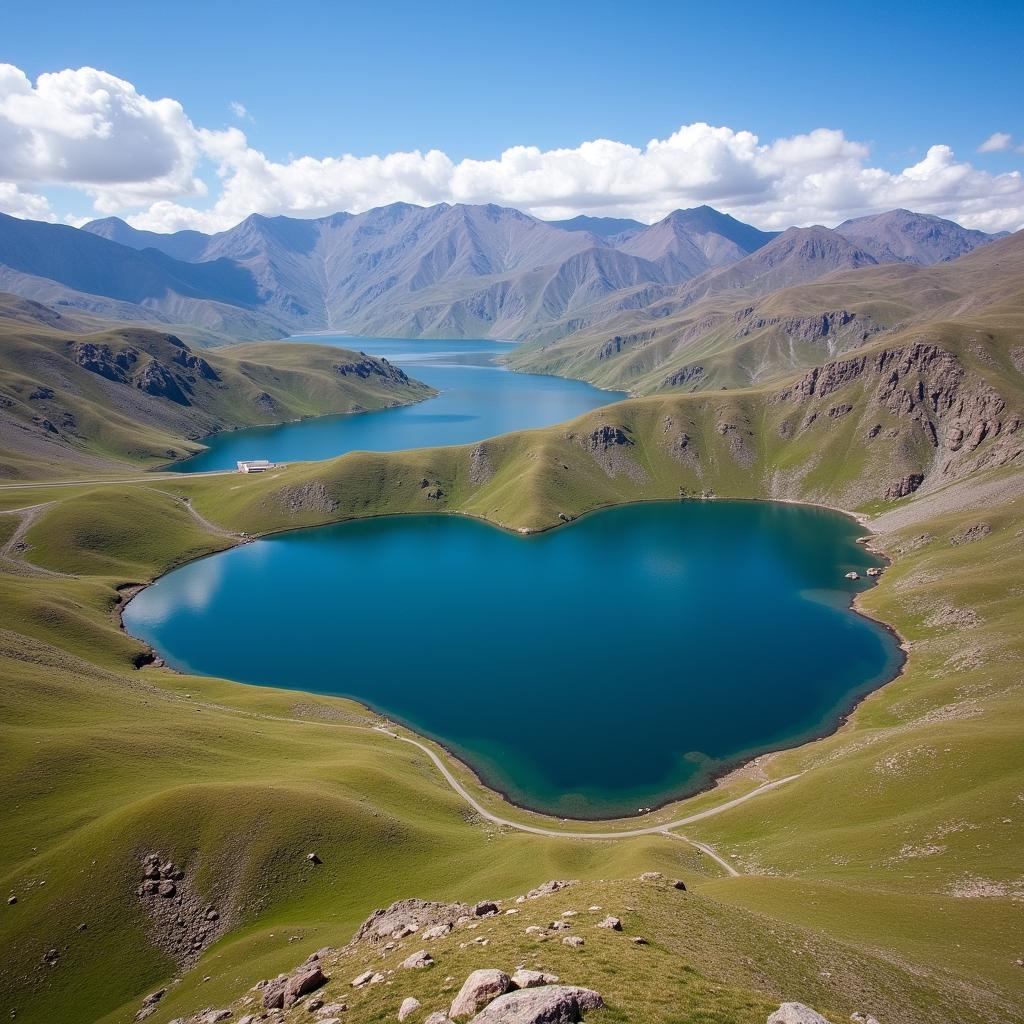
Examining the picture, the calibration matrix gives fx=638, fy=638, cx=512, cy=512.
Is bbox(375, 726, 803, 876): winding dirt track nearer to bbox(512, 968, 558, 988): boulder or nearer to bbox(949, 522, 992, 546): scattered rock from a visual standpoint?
bbox(512, 968, 558, 988): boulder

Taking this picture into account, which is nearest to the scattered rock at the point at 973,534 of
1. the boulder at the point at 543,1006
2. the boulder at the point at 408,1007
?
the boulder at the point at 543,1006

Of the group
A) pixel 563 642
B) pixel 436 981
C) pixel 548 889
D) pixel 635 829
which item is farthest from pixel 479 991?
pixel 563 642

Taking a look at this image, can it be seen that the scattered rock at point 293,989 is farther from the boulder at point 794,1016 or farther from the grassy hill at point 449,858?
the boulder at point 794,1016

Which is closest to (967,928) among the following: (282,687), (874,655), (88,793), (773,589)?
(88,793)

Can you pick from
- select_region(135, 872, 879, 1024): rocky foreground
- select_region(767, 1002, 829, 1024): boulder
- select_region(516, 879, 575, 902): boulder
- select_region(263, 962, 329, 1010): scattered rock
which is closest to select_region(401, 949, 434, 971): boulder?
select_region(135, 872, 879, 1024): rocky foreground

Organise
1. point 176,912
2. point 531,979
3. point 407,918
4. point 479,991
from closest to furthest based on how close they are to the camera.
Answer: point 479,991 → point 531,979 → point 407,918 → point 176,912

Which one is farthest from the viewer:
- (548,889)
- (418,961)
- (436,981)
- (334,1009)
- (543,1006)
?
(548,889)

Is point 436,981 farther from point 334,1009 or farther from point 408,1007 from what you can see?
point 334,1009
